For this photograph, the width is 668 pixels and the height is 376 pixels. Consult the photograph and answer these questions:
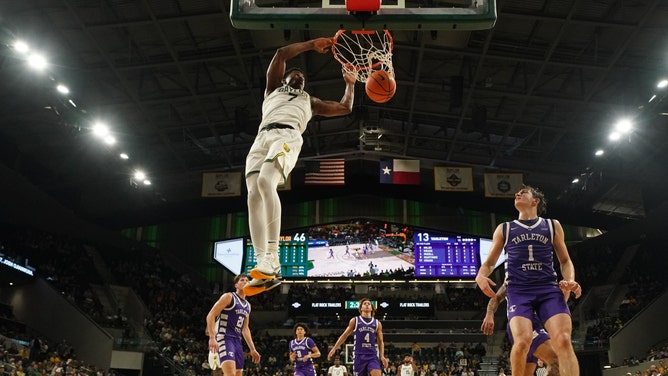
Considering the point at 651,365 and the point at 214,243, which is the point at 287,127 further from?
the point at 214,243

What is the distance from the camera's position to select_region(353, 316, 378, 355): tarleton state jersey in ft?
36.6

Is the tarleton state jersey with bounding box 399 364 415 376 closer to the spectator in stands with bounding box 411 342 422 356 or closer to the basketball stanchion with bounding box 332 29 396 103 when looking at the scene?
the basketball stanchion with bounding box 332 29 396 103

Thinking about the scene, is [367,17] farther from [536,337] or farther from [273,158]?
[536,337]

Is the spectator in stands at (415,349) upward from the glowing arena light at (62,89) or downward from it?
downward

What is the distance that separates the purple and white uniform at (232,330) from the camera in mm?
9133

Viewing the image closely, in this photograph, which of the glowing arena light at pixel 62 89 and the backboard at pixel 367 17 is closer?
the backboard at pixel 367 17

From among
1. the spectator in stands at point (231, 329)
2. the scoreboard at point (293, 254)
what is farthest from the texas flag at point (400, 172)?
the spectator in stands at point (231, 329)

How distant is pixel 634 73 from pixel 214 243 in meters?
19.6

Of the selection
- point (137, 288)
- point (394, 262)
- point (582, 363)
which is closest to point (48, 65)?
point (137, 288)

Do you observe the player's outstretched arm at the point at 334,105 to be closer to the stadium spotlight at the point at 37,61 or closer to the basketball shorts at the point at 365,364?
the basketball shorts at the point at 365,364

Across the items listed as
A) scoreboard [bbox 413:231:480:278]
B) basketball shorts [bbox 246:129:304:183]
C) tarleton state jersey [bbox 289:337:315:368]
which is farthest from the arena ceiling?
basketball shorts [bbox 246:129:304:183]

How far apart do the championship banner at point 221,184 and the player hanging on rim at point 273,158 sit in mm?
20448

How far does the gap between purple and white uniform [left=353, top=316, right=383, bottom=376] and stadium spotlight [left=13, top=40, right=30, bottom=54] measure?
13474mm

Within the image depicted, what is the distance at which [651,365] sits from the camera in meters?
20.8
